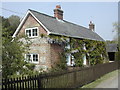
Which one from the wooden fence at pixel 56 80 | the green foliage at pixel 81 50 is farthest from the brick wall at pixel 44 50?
the wooden fence at pixel 56 80

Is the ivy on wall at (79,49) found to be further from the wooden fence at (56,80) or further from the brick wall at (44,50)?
the wooden fence at (56,80)

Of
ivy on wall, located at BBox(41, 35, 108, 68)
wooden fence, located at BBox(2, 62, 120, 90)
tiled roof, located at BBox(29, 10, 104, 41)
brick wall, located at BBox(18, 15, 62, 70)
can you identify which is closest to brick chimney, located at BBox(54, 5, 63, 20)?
tiled roof, located at BBox(29, 10, 104, 41)

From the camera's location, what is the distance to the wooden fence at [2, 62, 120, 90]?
4977mm

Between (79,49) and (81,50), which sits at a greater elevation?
(79,49)

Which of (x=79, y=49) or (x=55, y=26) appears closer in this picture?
(x=55, y=26)

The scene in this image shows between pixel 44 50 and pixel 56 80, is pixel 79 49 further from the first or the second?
pixel 56 80

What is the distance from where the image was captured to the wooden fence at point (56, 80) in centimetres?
498

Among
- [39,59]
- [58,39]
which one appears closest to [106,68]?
[58,39]

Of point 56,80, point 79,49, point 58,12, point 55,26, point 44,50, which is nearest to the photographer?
point 56,80

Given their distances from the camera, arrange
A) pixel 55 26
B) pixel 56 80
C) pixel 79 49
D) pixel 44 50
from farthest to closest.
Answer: pixel 79 49
pixel 55 26
pixel 44 50
pixel 56 80

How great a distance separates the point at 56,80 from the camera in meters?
6.69

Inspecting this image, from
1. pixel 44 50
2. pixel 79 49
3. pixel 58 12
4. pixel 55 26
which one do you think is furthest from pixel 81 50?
pixel 58 12

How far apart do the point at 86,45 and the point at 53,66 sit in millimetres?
6532

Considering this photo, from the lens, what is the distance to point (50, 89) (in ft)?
21.1
